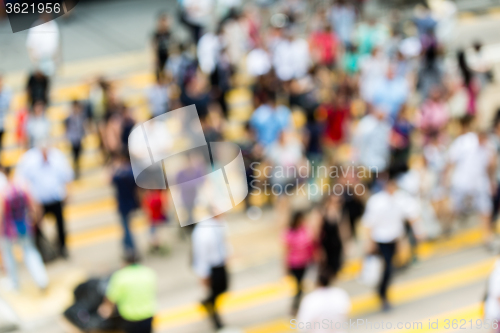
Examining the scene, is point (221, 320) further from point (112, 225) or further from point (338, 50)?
point (338, 50)

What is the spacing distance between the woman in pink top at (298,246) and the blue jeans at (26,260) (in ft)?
9.57

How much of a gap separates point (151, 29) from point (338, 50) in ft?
15.3

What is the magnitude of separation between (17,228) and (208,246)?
224 centimetres

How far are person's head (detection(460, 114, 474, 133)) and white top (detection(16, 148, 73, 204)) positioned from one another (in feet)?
16.9

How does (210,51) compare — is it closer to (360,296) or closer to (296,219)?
(296,219)

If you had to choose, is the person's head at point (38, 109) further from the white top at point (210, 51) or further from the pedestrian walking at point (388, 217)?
the pedestrian walking at point (388, 217)

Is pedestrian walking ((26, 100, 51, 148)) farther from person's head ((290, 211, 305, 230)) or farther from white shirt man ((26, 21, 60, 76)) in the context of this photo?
person's head ((290, 211, 305, 230))

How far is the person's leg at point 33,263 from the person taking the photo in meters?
7.25

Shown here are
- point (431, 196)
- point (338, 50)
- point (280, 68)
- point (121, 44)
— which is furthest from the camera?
point (121, 44)

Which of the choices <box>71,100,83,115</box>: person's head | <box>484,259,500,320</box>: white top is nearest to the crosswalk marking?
<box>484,259,500,320</box>: white top

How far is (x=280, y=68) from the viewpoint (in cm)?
1082

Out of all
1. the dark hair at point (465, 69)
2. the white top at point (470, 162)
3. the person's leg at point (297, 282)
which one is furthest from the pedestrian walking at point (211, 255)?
the dark hair at point (465, 69)

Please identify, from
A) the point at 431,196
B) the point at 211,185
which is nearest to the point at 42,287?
the point at 211,185

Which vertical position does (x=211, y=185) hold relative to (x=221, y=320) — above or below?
above
